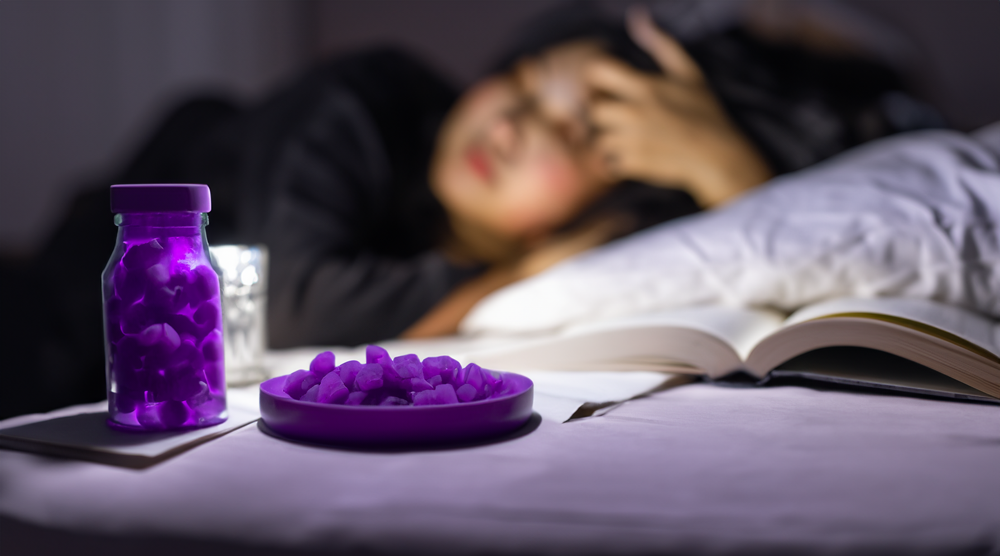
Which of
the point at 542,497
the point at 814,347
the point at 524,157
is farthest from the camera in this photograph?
the point at 524,157

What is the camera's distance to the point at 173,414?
50cm

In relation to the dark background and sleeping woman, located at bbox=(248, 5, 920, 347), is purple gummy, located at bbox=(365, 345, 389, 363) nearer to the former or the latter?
sleeping woman, located at bbox=(248, 5, 920, 347)

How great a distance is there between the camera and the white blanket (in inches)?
29.7

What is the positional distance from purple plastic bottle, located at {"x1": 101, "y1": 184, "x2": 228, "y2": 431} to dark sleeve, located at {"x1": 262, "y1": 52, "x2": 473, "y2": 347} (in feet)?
2.10

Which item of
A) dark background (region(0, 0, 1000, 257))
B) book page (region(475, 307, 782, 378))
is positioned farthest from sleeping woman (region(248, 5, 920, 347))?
book page (region(475, 307, 782, 378))

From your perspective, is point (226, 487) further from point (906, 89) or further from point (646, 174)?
point (906, 89)

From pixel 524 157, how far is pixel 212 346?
953 mm

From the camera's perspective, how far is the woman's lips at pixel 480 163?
4.60 ft

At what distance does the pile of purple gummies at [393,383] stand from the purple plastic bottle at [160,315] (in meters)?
0.07

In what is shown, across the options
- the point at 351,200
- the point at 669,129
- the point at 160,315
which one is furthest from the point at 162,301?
the point at 669,129

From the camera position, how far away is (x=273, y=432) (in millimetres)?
499

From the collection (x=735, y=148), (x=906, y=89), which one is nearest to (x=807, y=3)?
(x=906, y=89)

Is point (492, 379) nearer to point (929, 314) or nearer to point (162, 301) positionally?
point (162, 301)

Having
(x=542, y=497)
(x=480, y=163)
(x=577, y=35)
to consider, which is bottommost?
(x=542, y=497)
